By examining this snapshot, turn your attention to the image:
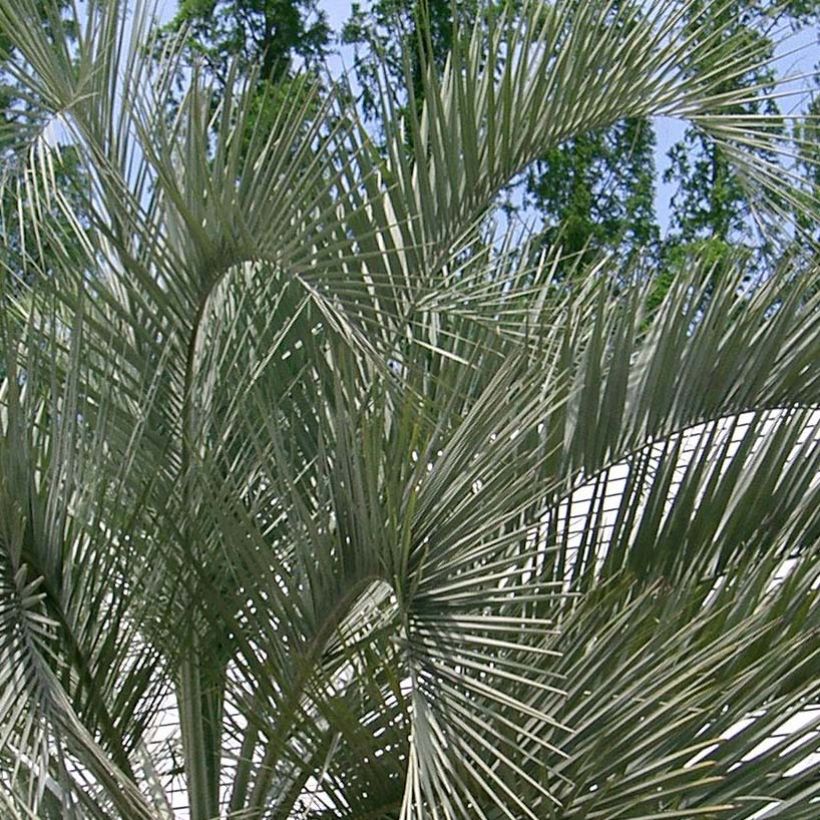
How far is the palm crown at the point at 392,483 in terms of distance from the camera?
2648mm

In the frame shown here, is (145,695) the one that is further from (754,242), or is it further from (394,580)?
(754,242)

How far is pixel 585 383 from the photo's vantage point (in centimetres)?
366

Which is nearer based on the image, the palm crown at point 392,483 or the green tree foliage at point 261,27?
the palm crown at point 392,483

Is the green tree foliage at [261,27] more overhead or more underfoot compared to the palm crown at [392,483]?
more overhead

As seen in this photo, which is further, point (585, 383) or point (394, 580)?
point (585, 383)

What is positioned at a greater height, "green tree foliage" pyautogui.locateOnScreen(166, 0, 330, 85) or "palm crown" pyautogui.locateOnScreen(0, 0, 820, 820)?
"green tree foliage" pyautogui.locateOnScreen(166, 0, 330, 85)

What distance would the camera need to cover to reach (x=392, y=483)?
257 centimetres

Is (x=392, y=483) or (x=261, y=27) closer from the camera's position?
(x=392, y=483)

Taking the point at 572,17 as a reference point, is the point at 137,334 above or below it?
below

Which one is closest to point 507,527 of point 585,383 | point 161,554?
point 585,383

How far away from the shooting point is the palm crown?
2648 millimetres

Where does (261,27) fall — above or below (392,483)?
above

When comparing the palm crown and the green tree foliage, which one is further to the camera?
the green tree foliage

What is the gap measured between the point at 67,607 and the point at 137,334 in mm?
890
